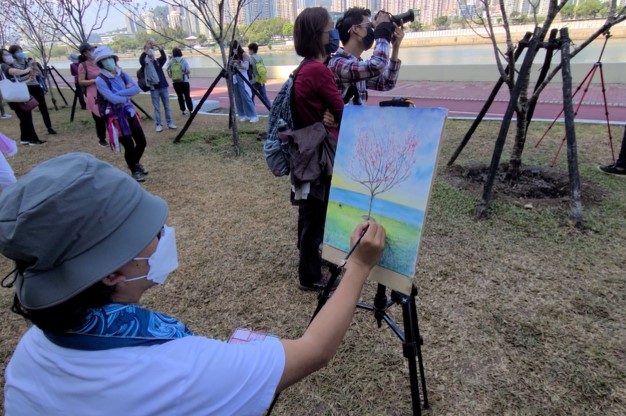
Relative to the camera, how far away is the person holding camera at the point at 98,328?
2.41ft

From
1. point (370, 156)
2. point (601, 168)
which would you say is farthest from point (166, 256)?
point (601, 168)

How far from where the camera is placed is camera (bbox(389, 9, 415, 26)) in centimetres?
265

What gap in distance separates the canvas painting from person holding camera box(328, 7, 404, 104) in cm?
88

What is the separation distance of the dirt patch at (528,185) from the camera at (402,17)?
2174 millimetres

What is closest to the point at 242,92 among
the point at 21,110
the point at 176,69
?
the point at 176,69

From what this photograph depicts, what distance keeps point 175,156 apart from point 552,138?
19.5 feet

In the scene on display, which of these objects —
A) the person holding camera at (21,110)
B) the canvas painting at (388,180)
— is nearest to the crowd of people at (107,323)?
the canvas painting at (388,180)

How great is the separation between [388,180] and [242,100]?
24.6ft

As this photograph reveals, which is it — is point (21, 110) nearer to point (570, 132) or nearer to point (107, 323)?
point (107, 323)

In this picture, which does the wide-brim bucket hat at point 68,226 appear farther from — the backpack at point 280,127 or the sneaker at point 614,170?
the sneaker at point 614,170

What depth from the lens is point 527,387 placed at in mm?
2039

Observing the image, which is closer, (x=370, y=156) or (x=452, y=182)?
(x=370, y=156)

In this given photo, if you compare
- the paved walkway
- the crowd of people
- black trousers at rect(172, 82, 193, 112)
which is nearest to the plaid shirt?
the crowd of people

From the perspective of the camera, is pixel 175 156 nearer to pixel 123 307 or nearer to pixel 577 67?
pixel 123 307
